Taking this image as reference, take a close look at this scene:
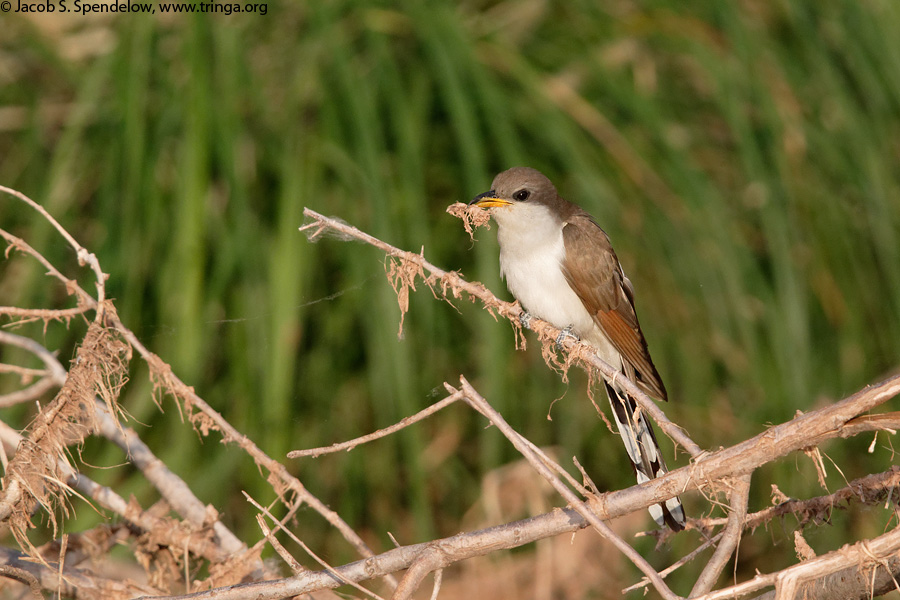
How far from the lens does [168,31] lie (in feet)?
13.9

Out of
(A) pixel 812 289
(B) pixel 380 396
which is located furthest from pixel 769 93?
(B) pixel 380 396

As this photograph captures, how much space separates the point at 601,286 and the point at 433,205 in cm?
145

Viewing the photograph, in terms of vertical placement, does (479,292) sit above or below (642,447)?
above

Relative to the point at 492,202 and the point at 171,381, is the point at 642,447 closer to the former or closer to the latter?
the point at 492,202

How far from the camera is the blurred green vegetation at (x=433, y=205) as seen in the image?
144 inches

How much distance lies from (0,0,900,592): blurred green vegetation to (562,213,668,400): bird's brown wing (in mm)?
586

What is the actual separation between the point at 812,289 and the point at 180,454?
316cm

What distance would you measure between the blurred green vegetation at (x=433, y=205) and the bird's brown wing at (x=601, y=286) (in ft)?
1.92

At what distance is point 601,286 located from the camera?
3127 millimetres

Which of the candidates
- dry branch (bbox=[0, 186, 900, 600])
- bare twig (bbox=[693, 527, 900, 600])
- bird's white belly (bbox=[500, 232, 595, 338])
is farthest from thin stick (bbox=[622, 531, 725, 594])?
bird's white belly (bbox=[500, 232, 595, 338])

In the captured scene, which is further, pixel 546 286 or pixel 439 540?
pixel 546 286

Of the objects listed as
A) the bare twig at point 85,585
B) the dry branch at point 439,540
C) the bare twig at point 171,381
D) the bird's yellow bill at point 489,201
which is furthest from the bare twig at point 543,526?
the bird's yellow bill at point 489,201

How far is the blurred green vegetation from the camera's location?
3.66m

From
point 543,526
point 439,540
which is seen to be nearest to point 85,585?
point 439,540
